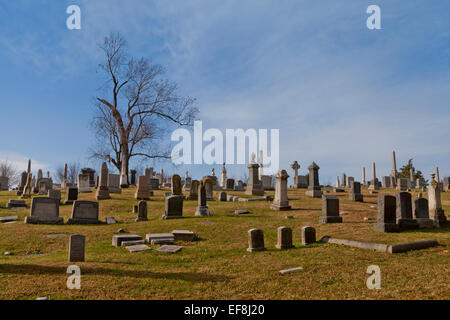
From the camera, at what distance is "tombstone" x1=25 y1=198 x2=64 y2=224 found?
45.2ft

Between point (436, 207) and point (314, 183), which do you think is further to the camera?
point (314, 183)

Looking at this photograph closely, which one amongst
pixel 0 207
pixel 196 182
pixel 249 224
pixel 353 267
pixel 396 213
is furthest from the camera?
pixel 196 182

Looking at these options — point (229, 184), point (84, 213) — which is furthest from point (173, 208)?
point (229, 184)

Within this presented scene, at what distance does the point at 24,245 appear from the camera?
988 centimetres

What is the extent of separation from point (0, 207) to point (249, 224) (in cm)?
1476

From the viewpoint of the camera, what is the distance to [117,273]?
6.57m

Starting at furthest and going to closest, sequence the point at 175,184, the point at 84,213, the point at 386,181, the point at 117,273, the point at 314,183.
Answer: the point at 386,181, the point at 314,183, the point at 175,184, the point at 84,213, the point at 117,273

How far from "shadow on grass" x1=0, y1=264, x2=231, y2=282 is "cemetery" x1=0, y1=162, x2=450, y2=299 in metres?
0.02

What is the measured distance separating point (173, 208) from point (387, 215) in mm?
9415

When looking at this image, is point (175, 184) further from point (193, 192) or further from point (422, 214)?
point (422, 214)

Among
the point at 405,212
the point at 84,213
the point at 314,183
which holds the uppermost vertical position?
the point at 314,183

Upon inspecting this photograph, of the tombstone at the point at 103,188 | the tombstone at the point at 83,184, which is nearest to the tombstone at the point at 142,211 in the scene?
the tombstone at the point at 103,188
